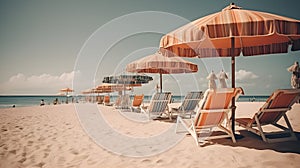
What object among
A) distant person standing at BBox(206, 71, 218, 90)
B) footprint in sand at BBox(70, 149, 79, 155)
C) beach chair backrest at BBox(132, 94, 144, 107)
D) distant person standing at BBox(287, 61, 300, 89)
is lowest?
footprint in sand at BBox(70, 149, 79, 155)

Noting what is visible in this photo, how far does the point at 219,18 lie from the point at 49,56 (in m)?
14.0

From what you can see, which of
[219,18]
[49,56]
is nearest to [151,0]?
[219,18]

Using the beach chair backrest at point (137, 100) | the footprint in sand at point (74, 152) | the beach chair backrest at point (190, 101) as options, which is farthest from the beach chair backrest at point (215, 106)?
the beach chair backrest at point (137, 100)

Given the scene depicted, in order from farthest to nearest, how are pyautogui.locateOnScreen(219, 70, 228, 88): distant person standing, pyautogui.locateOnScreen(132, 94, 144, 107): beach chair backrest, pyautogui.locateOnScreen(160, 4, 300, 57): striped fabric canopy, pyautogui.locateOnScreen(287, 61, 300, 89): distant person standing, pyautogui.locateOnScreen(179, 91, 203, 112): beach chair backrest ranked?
pyautogui.locateOnScreen(287, 61, 300, 89): distant person standing < pyautogui.locateOnScreen(132, 94, 144, 107): beach chair backrest < pyautogui.locateOnScreen(179, 91, 203, 112): beach chair backrest < pyautogui.locateOnScreen(219, 70, 228, 88): distant person standing < pyautogui.locateOnScreen(160, 4, 300, 57): striped fabric canopy

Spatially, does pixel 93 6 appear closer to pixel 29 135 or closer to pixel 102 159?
pixel 29 135

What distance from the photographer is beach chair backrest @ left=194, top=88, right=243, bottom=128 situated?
9.48 feet

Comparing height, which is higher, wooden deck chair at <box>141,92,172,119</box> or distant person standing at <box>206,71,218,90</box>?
distant person standing at <box>206,71,218,90</box>

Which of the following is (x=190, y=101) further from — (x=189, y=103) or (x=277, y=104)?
(x=277, y=104)

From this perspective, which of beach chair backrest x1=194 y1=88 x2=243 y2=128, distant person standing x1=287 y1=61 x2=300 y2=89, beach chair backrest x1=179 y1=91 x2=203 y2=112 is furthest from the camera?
distant person standing x1=287 y1=61 x2=300 y2=89

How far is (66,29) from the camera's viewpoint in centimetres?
979

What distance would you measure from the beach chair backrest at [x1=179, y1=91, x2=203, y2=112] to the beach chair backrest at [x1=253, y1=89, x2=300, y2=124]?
2.33m

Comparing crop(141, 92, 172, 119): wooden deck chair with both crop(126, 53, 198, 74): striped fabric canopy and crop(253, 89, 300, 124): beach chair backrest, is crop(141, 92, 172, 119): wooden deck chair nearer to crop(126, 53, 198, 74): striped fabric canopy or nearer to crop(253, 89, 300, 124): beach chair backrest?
crop(126, 53, 198, 74): striped fabric canopy

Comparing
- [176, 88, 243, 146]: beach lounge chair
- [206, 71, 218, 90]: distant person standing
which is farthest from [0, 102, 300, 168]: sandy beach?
[206, 71, 218, 90]: distant person standing

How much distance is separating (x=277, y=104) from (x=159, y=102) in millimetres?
3127
